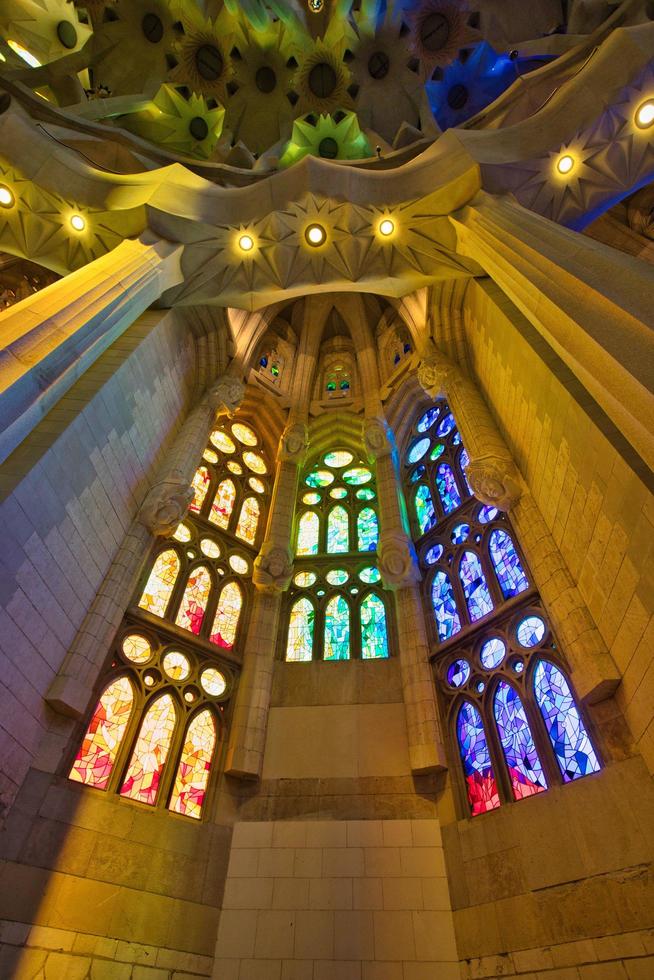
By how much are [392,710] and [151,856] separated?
418 centimetres

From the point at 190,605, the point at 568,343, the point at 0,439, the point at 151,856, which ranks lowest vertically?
the point at 151,856

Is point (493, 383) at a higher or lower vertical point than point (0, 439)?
higher

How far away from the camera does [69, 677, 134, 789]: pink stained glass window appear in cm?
676

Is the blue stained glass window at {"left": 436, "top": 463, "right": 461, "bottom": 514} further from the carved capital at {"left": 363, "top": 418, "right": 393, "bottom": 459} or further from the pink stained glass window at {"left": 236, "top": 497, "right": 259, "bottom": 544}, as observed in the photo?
the pink stained glass window at {"left": 236, "top": 497, "right": 259, "bottom": 544}

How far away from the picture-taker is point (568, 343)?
4918mm

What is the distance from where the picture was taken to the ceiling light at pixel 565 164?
8.08 metres

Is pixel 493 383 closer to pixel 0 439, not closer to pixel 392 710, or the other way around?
pixel 392 710

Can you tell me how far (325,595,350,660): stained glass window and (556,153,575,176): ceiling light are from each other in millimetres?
8817

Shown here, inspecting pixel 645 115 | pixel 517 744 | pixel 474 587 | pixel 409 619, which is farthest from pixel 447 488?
pixel 645 115

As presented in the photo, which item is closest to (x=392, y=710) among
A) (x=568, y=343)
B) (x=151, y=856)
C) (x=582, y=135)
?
(x=151, y=856)

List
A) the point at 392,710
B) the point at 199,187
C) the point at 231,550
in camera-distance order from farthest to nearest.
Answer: the point at 231,550, the point at 199,187, the point at 392,710

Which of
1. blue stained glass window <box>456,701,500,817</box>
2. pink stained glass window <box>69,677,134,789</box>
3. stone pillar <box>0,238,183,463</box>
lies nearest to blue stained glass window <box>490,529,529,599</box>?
blue stained glass window <box>456,701,500,817</box>

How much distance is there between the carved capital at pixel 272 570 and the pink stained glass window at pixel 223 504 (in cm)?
157

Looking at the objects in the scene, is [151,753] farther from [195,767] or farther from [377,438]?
[377,438]
